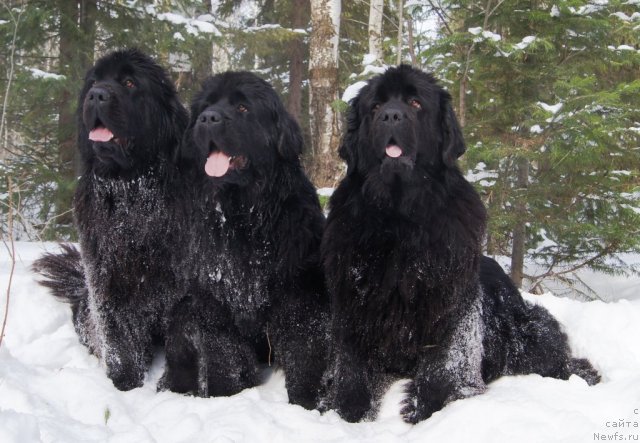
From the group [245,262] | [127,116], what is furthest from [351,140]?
[127,116]

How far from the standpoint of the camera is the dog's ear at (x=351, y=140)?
10.6ft

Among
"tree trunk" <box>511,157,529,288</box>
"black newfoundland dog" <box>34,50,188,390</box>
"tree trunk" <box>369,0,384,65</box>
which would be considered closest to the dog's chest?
"black newfoundland dog" <box>34,50,188,390</box>

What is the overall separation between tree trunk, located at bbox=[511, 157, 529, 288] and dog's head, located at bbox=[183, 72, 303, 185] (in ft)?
10.3

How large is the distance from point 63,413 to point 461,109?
15.1 feet

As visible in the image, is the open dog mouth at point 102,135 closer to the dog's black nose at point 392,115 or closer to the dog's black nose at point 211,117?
the dog's black nose at point 211,117

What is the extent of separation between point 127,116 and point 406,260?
1.78 m

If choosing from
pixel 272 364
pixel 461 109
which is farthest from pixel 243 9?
pixel 272 364

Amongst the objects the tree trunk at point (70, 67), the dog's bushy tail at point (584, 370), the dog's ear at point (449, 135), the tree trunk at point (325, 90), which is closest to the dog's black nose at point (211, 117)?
the dog's ear at point (449, 135)

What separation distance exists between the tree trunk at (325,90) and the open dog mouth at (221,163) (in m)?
3.52

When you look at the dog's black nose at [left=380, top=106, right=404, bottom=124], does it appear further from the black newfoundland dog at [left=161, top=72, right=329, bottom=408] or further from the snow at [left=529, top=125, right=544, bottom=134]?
the snow at [left=529, top=125, right=544, bottom=134]

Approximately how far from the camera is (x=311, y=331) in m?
3.22

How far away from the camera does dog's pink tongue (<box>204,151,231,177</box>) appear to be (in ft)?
10.1

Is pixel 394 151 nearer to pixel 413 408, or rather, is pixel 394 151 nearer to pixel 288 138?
pixel 288 138

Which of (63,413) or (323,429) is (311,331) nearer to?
(323,429)
